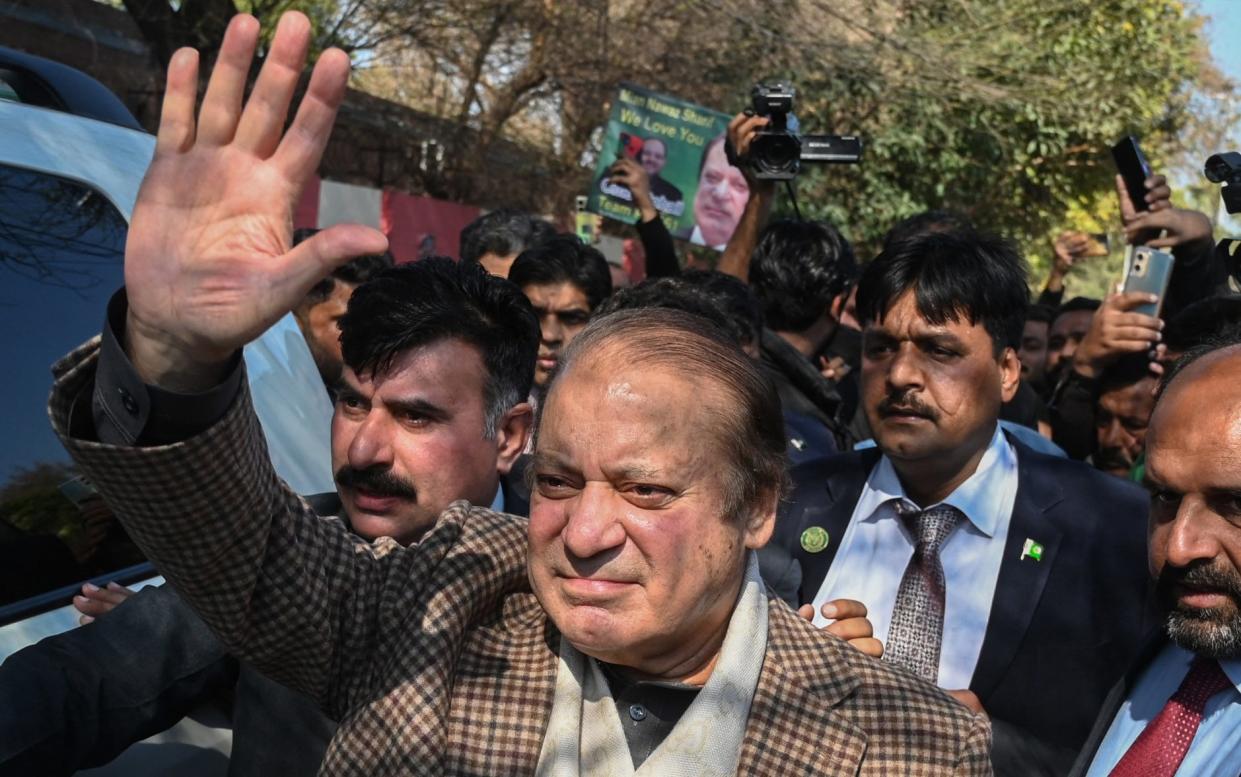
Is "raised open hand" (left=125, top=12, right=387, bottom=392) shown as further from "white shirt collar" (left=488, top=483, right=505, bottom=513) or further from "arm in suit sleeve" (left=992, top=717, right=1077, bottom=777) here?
"arm in suit sleeve" (left=992, top=717, right=1077, bottom=777)

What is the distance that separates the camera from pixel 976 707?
9.36 ft

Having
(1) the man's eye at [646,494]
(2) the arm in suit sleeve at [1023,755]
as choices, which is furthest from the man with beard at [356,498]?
(2) the arm in suit sleeve at [1023,755]

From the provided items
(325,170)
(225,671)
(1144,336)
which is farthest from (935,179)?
(225,671)

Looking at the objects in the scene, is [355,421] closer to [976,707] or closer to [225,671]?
[225,671]

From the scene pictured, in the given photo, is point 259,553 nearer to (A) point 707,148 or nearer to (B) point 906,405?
(B) point 906,405

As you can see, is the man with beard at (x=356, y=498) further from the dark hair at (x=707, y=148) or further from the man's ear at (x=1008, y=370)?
the dark hair at (x=707, y=148)

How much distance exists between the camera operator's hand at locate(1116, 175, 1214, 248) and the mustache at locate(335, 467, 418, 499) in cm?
267

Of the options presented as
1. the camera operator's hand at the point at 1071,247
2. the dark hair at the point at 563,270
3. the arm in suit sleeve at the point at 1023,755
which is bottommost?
the arm in suit sleeve at the point at 1023,755

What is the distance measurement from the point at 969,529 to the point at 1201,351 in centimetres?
93

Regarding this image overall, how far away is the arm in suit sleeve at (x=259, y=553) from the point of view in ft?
5.55

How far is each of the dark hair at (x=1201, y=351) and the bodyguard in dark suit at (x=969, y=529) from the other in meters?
0.71

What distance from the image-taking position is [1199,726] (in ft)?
7.48

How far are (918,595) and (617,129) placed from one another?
268 inches

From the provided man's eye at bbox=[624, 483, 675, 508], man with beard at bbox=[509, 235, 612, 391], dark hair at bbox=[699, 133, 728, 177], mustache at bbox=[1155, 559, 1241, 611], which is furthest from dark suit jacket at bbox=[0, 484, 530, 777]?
dark hair at bbox=[699, 133, 728, 177]
